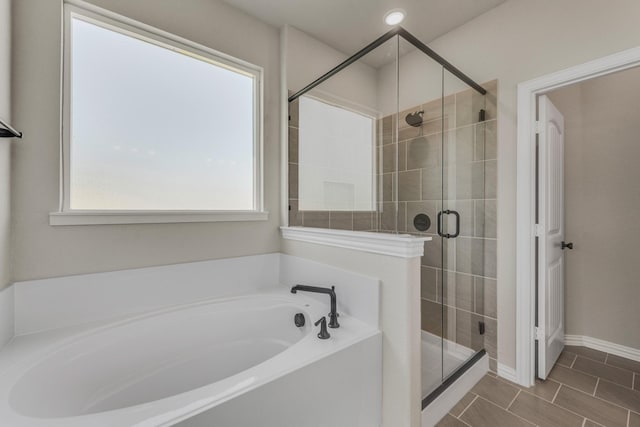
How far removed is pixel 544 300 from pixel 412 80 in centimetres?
169

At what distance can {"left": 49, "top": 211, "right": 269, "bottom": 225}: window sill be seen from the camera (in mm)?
1402

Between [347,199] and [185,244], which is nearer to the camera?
[185,244]

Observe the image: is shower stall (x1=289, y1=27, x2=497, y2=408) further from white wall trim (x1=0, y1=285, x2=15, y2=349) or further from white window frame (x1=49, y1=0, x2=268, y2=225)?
white wall trim (x1=0, y1=285, x2=15, y2=349)

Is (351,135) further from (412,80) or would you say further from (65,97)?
(65,97)

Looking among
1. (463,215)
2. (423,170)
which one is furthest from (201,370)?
(463,215)

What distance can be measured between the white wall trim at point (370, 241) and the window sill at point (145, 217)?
460 millimetres

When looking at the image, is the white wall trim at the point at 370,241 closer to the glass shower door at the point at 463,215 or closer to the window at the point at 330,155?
the window at the point at 330,155

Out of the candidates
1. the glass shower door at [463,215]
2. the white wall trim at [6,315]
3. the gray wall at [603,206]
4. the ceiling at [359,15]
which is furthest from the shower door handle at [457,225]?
the white wall trim at [6,315]

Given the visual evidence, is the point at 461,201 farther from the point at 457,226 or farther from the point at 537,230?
the point at 537,230

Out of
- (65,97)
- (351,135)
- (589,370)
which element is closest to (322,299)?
(351,135)

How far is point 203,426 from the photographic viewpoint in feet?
2.65

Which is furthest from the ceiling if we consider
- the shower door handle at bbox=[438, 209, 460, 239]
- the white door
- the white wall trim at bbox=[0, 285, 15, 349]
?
the white wall trim at bbox=[0, 285, 15, 349]

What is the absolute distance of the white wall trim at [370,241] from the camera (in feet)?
4.14

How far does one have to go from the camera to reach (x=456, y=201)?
197 centimetres
